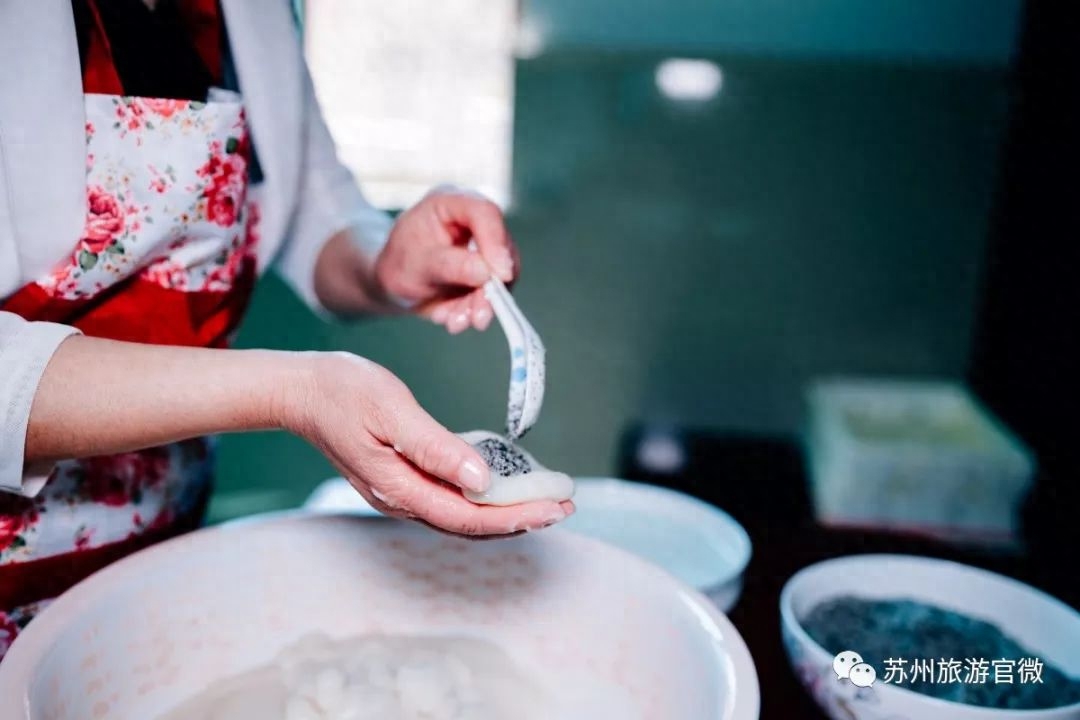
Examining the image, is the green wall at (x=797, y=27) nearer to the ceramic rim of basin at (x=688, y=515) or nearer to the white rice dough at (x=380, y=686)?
the ceramic rim of basin at (x=688, y=515)

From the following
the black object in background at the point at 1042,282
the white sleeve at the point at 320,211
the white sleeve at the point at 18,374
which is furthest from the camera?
the black object in background at the point at 1042,282

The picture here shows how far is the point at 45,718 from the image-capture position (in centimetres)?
47

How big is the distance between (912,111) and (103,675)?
1965mm

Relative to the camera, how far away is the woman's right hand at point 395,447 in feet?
1.78

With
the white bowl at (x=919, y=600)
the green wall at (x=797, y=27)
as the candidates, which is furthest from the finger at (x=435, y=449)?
the green wall at (x=797, y=27)

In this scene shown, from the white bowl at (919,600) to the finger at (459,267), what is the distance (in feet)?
1.33

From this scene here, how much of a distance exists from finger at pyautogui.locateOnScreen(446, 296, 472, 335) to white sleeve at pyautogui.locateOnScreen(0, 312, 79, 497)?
1.22ft

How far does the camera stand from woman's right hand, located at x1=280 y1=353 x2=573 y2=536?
0.54 m

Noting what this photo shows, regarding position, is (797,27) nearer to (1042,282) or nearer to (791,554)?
(1042,282)

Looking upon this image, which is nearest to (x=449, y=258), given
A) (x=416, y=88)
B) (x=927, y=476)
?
(x=927, y=476)

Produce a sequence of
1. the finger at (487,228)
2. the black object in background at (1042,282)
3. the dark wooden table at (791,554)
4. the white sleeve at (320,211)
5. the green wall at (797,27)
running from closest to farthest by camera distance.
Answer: the dark wooden table at (791,554)
the finger at (487,228)
the white sleeve at (320,211)
the black object in background at (1042,282)
the green wall at (797,27)

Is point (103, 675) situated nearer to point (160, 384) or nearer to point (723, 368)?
point (160, 384)

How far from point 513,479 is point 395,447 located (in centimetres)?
9

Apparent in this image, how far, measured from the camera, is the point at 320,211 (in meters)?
1.00
